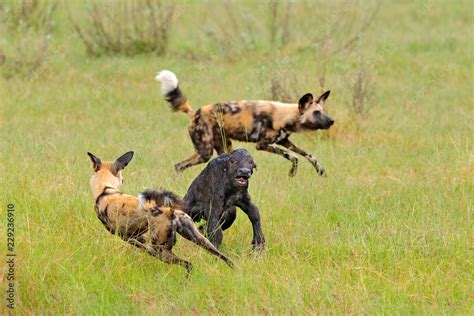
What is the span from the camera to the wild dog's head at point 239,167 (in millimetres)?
5617

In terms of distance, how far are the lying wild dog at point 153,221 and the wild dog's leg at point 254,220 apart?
1.74 ft

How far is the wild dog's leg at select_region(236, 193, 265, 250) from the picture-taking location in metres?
5.71

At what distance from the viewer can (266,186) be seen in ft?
24.3

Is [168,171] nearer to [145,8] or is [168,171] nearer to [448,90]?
[448,90]

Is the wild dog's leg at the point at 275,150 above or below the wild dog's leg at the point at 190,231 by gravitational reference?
below

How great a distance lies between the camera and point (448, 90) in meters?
12.9

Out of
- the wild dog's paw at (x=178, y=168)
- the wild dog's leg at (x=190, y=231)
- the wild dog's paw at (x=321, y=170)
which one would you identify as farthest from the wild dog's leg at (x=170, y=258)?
the wild dog's paw at (x=321, y=170)

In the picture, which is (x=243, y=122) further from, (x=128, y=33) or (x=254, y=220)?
(x=128, y=33)

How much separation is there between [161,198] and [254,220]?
958mm

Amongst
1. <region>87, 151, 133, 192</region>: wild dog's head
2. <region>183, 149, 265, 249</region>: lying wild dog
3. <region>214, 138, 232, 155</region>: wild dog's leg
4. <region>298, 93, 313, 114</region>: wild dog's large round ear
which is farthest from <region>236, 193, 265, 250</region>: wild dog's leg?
<region>298, 93, 313, 114</region>: wild dog's large round ear

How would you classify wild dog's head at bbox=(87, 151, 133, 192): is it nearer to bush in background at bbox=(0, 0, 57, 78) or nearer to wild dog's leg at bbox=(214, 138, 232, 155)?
wild dog's leg at bbox=(214, 138, 232, 155)

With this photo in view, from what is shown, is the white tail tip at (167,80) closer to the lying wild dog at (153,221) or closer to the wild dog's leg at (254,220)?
the wild dog's leg at (254,220)

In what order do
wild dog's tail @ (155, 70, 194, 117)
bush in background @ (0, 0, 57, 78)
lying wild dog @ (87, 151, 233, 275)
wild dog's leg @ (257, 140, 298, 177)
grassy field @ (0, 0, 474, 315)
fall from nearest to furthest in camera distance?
grassy field @ (0, 0, 474, 315) < lying wild dog @ (87, 151, 233, 275) < wild dog's leg @ (257, 140, 298, 177) < wild dog's tail @ (155, 70, 194, 117) < bush in background @ (0, 0, 57, 78)

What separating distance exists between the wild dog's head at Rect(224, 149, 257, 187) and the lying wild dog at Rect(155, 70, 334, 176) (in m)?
2.52
